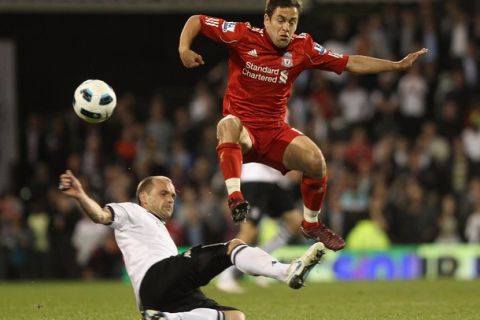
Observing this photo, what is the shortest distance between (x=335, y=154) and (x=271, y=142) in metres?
8.98

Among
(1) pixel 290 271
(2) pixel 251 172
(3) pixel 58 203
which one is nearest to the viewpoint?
(1) pixel 290 271

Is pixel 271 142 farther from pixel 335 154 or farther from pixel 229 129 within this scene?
pixel 335 154

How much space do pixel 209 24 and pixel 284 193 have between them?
4135mm

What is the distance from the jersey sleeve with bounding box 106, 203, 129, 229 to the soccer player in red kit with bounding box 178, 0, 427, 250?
67.0 inches

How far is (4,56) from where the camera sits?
22047 mm

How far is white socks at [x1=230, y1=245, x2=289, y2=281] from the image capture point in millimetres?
7551

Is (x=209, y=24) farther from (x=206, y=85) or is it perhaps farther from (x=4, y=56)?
(x=4, y=56)

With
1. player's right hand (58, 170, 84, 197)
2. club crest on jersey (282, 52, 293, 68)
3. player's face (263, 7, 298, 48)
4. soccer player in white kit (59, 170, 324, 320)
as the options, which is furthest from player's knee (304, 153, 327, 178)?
player's right hand (58, 170, 84, 197)

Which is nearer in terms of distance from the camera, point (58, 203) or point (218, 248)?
point (218, 248)

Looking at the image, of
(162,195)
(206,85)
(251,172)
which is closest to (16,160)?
(206,85)

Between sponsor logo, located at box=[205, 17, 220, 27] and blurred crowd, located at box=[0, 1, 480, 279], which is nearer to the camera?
sponsor logo, located at box=[205, 17, 220, 27]

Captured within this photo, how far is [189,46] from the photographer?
9.19 metres

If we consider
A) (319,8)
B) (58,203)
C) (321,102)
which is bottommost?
(58,203)

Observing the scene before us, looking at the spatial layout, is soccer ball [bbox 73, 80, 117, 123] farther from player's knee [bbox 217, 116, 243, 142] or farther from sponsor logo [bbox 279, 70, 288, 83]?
sponsor logo [bbox 279, 70, 288, 83]
